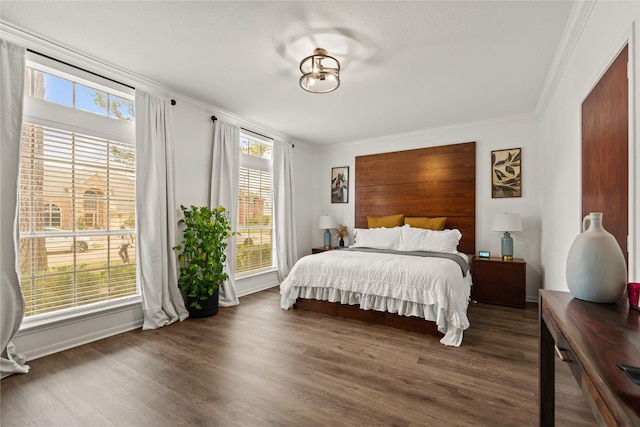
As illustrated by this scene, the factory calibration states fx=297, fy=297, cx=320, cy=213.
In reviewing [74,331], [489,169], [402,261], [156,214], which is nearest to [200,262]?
[156,214]

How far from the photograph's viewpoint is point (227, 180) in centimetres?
423

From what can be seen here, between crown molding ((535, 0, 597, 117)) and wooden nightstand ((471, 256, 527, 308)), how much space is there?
6.89 ft

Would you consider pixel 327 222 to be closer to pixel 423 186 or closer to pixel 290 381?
pixel 423 186

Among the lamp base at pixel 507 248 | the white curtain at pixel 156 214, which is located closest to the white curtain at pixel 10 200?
the white curtain at pixel 156 214

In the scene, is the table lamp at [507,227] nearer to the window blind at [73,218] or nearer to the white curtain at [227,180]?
the white curtain at [227,180]

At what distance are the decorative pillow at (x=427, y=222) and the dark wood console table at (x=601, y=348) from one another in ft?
11.3

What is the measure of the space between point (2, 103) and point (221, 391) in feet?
8.98

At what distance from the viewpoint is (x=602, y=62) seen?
71.5 inches

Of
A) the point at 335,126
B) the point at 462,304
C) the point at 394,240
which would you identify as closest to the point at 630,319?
the point at 462,304

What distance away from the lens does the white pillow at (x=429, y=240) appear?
4.21m

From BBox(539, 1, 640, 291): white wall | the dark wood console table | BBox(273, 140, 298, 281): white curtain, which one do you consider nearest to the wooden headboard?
BBox(539, 1, 640, 291): white wall

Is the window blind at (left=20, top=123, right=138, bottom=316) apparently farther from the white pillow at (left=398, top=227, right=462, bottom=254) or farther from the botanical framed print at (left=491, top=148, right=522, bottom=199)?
the botanical framed print at (left=491, top=148, right=522, bottom=199)

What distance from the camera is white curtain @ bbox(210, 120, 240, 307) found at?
4.06 meters

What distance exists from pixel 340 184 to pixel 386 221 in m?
1.29
